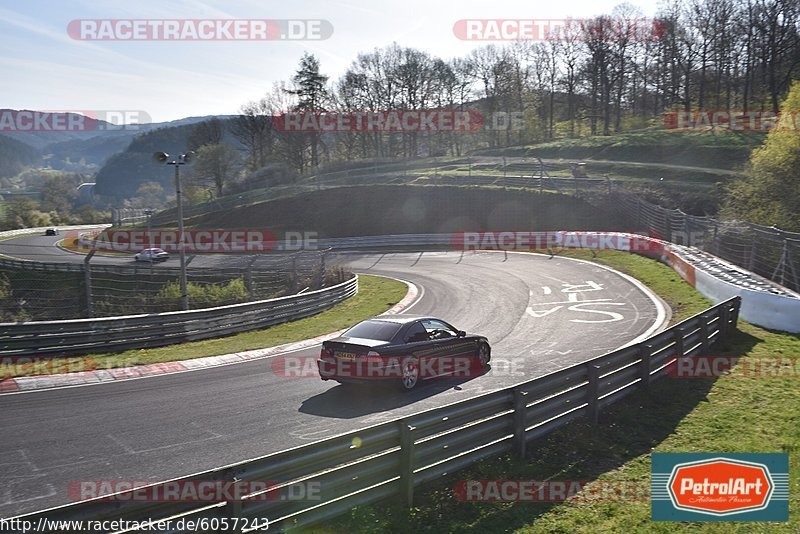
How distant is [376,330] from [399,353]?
79 centimetres

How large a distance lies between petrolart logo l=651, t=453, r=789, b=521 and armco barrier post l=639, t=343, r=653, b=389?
9.90 feet

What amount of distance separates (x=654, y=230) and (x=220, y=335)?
28377mm

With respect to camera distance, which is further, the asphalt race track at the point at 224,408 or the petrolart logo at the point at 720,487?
the asphalt race track at the point at 224,408

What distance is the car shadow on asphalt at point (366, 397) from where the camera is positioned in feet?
33.3

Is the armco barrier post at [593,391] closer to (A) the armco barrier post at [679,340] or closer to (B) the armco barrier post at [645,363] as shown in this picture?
(B) the armco barrier post at [645,363]

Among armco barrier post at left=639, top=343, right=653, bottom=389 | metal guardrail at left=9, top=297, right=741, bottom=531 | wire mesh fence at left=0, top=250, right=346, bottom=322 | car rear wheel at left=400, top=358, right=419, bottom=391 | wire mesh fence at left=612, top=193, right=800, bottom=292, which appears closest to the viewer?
metal guardrail at left=9, top=297, right=741, bottom=531

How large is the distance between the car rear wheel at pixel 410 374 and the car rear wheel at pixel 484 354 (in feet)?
6.68

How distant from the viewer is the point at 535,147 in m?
78.3

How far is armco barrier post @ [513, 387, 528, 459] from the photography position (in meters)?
7.73

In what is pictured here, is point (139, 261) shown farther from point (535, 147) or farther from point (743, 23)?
point (743, 23)

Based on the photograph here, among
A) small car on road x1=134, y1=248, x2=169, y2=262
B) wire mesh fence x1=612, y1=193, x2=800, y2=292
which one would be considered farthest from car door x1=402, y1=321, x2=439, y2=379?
small car on road x1=134, y1=248, x2=169, y2=262

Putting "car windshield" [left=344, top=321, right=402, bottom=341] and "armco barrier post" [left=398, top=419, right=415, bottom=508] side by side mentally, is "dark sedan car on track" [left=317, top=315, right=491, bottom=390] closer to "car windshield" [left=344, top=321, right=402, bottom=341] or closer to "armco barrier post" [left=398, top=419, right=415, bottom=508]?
"car windshield" [left=344, top=321, right=402, bottom=341]

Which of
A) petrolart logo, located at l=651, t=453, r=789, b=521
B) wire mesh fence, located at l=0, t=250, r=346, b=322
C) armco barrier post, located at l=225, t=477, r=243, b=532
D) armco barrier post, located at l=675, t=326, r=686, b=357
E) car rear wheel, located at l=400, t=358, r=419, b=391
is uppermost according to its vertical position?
armco barrier post, located at l=225, t=477, r=243, b=532

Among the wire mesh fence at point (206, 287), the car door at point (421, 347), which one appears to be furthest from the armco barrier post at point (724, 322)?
the wire mesh fence at point (206, 287)
